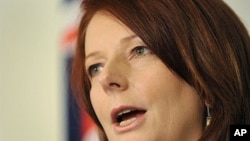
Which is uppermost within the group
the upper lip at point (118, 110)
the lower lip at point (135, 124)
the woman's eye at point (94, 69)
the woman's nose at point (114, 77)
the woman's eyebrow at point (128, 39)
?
the woman's eyebrow at point (128, 39)

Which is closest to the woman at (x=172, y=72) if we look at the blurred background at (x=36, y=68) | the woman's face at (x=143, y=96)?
the woman's face at (x=143, y=96)

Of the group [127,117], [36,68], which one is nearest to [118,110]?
[127,117]

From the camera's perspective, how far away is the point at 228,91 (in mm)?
655

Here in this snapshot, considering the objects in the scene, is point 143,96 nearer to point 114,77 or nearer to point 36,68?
point 114,77

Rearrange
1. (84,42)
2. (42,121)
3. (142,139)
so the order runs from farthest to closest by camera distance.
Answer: (42,121) → (84,42) → (142,139)

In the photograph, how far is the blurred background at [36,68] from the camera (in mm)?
1001

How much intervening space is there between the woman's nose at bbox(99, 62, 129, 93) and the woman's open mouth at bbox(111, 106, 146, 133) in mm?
→ 29

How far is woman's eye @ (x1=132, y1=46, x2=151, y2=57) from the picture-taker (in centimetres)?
67

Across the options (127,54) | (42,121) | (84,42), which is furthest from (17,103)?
(127,54)

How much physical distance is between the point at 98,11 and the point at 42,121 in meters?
0.39

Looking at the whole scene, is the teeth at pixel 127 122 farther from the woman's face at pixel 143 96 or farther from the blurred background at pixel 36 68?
the blurred background at pixel 36 68

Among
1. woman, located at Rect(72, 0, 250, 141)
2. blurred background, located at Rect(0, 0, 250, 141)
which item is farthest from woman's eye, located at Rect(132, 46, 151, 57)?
blurred background, located at Rect(0, 0, 250, 141)

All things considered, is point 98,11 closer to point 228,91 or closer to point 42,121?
point 228,91

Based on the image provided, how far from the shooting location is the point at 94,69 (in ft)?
2.41
